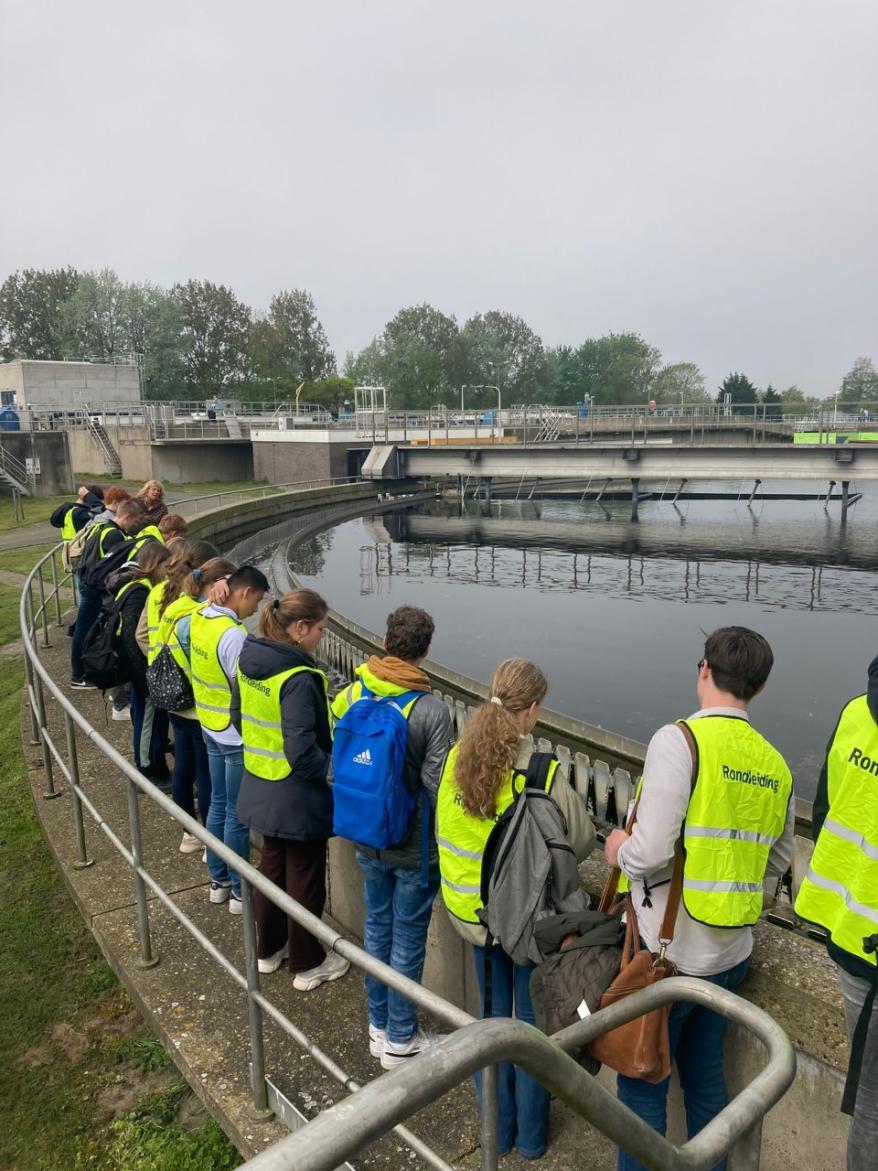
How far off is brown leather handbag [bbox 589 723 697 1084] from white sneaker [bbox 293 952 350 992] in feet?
5.52

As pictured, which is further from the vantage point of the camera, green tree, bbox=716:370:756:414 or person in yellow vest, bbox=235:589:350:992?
green tree, bbox=716:370:756:414

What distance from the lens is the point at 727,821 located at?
101 inches

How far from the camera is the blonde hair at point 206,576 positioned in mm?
4848

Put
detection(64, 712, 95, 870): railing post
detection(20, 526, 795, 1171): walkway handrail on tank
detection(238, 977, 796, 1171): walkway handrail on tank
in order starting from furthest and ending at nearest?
detection(64, 712, 95, 870): railing post → detection(20, 526, 795, 1171): walkway handrail on tank → detection(238, 977, 796, 1171): walkway handrail on tank

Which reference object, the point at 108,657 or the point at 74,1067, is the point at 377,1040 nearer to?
the point at 74,1067

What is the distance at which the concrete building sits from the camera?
52906 mm

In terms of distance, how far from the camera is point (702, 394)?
5349 inches

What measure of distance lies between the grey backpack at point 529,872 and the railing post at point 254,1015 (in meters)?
0.82

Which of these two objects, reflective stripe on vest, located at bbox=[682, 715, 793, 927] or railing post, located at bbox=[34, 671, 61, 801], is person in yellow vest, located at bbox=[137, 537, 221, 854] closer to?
railing post, located at bbox=[34, 671, 61, 801]

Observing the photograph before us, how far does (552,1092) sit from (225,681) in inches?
128

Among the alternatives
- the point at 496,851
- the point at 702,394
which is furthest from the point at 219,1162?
the point at 702,394

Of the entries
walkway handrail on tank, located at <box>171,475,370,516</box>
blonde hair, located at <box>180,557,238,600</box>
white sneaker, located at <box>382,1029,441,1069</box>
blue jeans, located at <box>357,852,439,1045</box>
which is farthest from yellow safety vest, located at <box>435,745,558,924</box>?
walkway handrail on tank, located at <box>171,475,370,516</box>

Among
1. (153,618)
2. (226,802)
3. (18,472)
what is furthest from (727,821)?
(18,472)

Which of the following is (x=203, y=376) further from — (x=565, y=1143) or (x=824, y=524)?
(x=565, y=1143)
